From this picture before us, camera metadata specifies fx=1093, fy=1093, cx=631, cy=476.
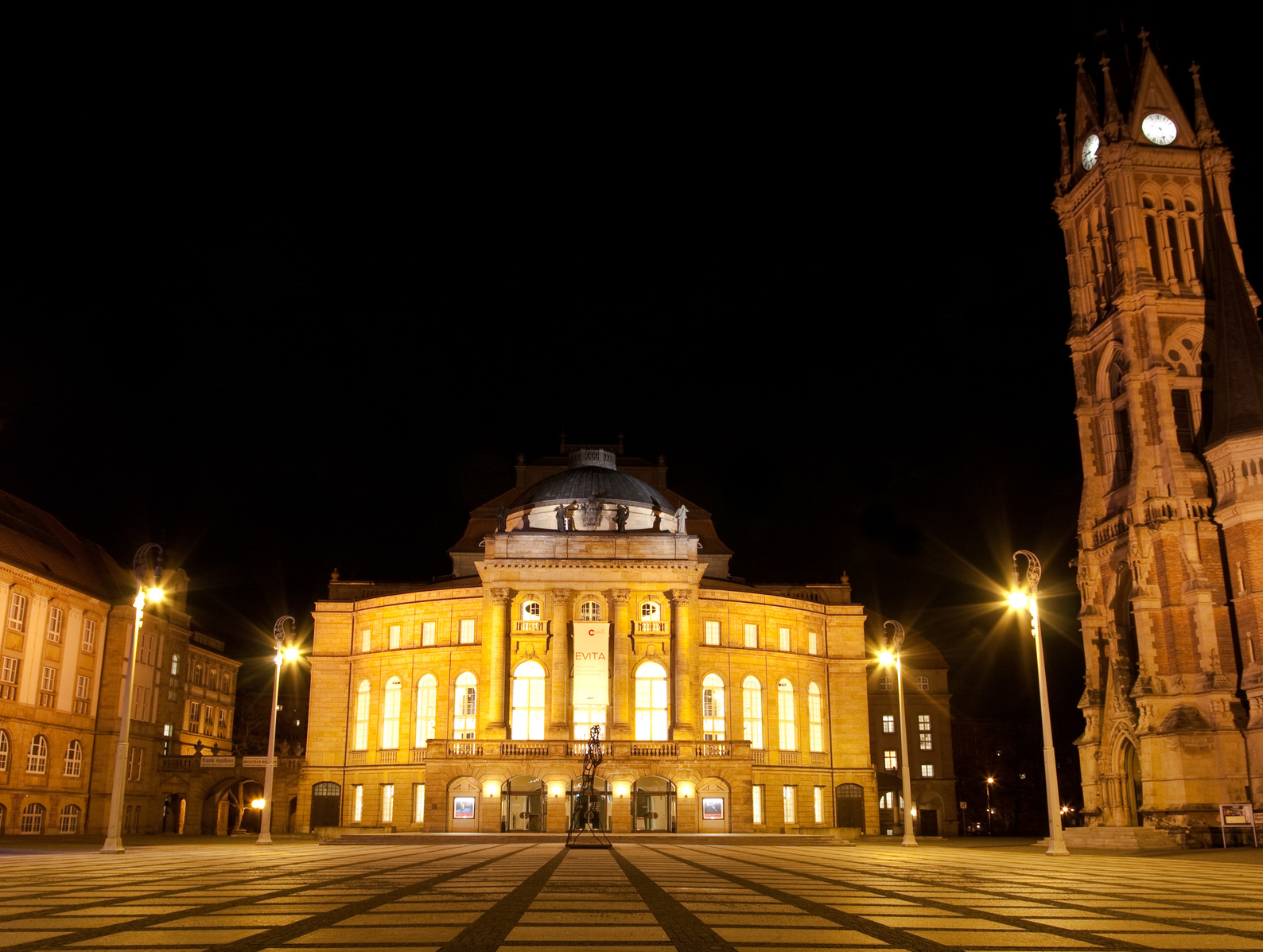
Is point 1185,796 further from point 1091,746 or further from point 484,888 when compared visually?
point 484,888

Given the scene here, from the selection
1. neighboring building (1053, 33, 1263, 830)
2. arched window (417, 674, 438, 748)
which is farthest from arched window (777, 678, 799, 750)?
arched window (417, 674, 438, 748)

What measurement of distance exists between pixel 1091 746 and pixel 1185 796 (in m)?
9.57

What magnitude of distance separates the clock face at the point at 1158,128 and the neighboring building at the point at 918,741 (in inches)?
1745

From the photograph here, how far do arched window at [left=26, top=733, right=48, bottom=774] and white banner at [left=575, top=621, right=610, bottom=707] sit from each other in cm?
3354

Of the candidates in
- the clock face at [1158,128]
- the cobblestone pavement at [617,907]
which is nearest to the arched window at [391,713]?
the cobblestone pavement at [617,907]

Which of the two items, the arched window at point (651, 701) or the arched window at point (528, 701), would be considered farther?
the arched window at point (651, 701)

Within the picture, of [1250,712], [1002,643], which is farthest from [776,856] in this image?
[1002,643]

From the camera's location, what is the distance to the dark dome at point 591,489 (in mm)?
81062

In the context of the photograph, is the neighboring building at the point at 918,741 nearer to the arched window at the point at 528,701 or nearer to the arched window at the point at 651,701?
the arched window at the point at 651,701

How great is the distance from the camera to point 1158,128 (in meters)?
66.5

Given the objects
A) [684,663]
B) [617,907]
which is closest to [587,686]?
[684,663]

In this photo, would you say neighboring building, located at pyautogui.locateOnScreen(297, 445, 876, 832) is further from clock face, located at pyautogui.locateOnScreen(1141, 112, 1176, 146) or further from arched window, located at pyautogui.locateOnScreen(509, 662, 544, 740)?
clock face, located at pyautogui.locateOnScreen(1141, 112, 1176, 146)

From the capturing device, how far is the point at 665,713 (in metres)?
72.2

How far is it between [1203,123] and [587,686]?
51.5 meters
